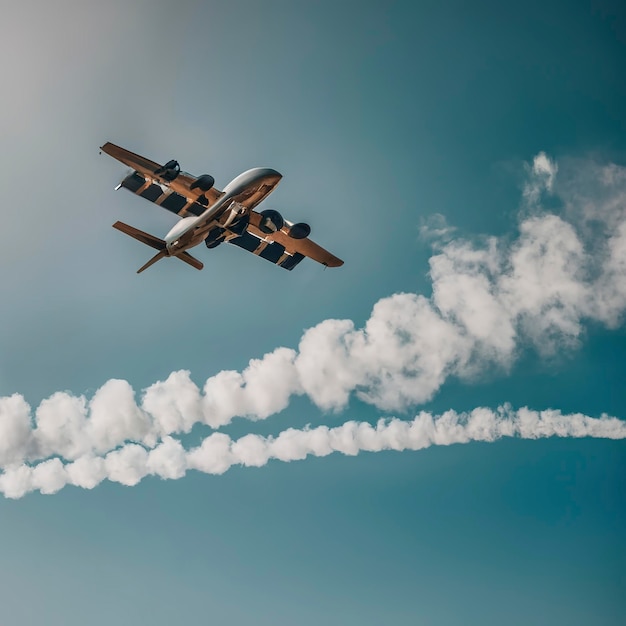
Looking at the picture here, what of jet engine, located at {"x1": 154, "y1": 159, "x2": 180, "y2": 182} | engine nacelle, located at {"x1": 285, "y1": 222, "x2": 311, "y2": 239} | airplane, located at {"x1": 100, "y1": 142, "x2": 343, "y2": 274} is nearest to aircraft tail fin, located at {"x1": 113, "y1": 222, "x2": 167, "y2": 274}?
airplane, located at {"x1": 100, "y1": 142, "x2": 343, "y2": 274}

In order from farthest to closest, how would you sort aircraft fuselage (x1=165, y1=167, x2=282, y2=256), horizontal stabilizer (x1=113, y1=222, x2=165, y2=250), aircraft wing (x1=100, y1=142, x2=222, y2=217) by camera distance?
horizontal stabilizer (x1=113, y1=222, x2=165, y2=250), aircraft wing (x1=100, y1=142, x2=222, y2=217), aircraft fuselage (x1=165, y1=167, x2=282, y2=256)

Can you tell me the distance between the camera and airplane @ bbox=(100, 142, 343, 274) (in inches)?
2254

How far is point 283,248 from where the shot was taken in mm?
71062

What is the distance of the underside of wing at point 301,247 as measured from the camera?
2736 inches

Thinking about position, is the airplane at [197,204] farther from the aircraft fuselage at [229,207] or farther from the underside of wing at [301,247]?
the underside of wing at [301,247]

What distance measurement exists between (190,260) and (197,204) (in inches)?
220

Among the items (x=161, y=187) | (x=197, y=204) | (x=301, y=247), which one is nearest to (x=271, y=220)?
(x=197, y=204)

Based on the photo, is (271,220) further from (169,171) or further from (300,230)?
(169,171)

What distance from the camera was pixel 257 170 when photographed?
56.4 metres

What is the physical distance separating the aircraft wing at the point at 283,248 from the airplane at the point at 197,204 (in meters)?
2.71

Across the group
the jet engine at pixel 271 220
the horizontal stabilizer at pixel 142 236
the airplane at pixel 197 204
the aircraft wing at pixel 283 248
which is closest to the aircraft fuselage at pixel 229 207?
the airplane at pixel 197 204

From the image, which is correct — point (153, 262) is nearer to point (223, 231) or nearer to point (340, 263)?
point (223, 231)

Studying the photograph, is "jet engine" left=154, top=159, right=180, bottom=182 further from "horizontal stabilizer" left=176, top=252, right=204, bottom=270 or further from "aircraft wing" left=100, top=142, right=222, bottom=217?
"horizontal stabilizer" left=176, top=252, right=204, bottom=270

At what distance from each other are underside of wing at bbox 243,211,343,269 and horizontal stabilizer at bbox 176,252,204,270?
707 centimetres
